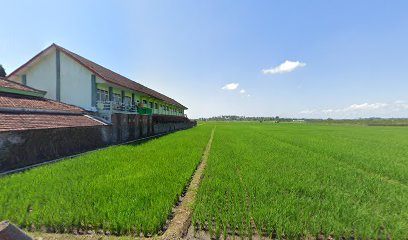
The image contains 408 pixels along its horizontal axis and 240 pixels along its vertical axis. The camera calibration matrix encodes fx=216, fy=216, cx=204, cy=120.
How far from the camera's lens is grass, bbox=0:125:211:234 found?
12.2 ft

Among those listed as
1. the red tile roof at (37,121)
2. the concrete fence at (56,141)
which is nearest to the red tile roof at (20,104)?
the red tile roof at (37,121)

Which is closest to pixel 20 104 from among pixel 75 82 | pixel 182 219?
pixel 75 82

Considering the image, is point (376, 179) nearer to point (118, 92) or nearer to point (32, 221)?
point (32, 221)

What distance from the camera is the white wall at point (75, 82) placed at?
1602cm

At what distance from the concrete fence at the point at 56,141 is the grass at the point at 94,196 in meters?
1.59

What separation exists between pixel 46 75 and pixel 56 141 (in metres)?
9.89

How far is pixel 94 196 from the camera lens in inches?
188

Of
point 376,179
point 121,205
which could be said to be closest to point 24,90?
point 121,205

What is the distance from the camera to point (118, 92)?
64.9 feet

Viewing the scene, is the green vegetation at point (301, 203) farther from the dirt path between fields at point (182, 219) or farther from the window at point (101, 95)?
the window at point (101, 95)

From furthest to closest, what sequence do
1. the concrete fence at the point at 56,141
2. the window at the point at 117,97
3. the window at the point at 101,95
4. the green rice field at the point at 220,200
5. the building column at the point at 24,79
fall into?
the window at the point at 117,97 → the building column at the point at 24,79 → the window at the point at 101,95 → the concrete fence at the point at 56,141 → the green rice field at the point at 220,200

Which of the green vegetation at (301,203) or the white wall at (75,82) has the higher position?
the white wall at (75,82)

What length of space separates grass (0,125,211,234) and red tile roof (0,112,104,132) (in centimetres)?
241

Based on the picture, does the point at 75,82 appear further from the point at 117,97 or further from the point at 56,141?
the point at 56,141
